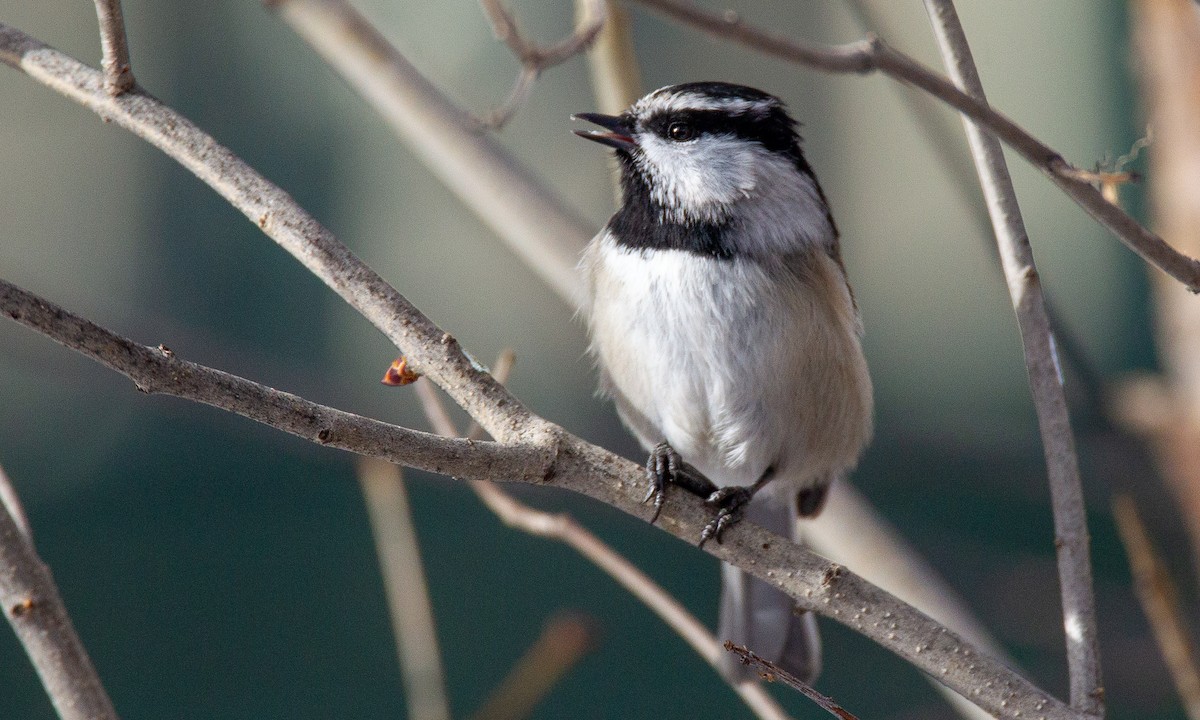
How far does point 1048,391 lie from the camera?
141 cm

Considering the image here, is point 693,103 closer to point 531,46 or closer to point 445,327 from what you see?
point 531,46

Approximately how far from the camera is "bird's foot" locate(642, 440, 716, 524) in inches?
53.1

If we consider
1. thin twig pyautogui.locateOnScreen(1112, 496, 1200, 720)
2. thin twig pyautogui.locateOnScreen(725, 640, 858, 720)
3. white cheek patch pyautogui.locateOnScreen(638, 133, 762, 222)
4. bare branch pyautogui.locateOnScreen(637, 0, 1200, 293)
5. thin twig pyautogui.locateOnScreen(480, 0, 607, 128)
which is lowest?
thin twig pyautogui.locateOnScreen(725, 640, 858, 720)

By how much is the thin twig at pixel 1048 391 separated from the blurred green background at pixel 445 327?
1.69 metres

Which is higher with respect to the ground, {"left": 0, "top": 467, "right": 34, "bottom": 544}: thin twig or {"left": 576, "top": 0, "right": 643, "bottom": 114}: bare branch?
{"left": 576, "top": 0, "right": 643, "bottom": 114}: bare branch

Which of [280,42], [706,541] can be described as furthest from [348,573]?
[706,541]

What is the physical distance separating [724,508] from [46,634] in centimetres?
82

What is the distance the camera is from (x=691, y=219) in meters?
1.88

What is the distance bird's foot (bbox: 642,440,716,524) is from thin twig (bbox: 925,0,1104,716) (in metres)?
0.45

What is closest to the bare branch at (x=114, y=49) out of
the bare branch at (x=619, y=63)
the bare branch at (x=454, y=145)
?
the bare branch at (x=454, y=145)

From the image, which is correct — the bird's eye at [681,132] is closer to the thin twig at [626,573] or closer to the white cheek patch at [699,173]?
the white cheek patch at [699,173]

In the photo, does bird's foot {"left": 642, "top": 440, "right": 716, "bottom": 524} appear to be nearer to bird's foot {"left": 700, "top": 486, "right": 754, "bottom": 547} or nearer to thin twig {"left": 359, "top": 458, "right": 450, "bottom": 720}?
bird's foot {"left": 700, "top": 486, "right": 754, "bottom": 547}

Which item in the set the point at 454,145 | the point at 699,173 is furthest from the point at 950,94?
the point at 454,145

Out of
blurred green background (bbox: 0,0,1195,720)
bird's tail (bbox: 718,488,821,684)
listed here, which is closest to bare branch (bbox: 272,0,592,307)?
bird's tail (bbox: 718,488,821,684)
